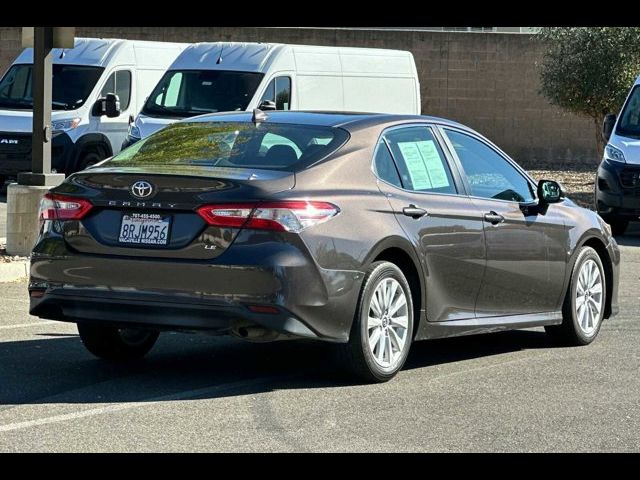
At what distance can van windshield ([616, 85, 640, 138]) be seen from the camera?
19062 mm

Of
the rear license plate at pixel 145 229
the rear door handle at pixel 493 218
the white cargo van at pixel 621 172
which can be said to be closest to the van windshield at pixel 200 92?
the white cargo van at pixel 621 172

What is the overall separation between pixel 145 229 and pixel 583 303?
351cm

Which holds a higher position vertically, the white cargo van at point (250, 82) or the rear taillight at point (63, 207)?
the rear taillight at point (63, 207)

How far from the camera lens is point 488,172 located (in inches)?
366

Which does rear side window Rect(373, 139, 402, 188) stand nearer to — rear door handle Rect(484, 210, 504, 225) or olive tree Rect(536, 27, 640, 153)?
rear door handle Rect(484, 210, 504, 225)

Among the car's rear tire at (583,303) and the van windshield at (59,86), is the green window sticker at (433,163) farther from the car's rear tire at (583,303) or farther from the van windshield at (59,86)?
the van windshield at (59,86)

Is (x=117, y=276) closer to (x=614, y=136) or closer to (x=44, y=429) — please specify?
(x=44, y=429)

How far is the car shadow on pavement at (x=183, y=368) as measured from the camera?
7.67 m

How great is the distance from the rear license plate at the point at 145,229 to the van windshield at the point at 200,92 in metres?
12.4

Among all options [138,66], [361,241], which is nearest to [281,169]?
[361,241]

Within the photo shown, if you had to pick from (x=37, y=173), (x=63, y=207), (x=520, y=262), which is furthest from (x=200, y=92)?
(x=63, y=207)

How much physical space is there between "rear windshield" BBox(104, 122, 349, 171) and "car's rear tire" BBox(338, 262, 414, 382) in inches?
30.6

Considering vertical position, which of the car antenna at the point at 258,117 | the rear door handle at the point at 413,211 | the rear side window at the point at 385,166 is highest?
the car antenna at the point at 258,117

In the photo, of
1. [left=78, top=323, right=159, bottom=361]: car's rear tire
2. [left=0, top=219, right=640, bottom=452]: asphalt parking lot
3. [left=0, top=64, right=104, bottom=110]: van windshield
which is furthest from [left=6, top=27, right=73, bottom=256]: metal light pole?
[left=0, top=64, right=104, bottom=110]: van windshield
